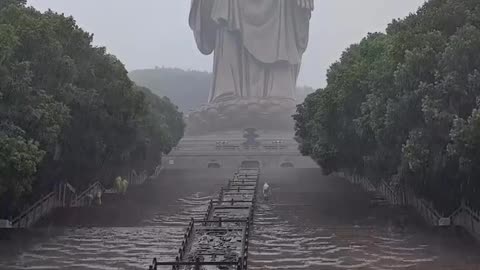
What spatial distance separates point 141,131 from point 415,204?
847cm

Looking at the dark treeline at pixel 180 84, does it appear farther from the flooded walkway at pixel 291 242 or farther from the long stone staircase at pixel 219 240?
the long stone staircase at pixel 219 240

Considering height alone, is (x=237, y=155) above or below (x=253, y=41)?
below

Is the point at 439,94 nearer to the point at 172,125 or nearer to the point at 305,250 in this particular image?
the point at 305,250

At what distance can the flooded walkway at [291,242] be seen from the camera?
11.0m

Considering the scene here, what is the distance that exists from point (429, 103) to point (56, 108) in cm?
691

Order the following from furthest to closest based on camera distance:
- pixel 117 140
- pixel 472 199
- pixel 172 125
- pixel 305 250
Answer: pixel 172 125 → pixel 117 140 → pixel 472 199 → pixel 305 250

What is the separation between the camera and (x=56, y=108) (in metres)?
13.6

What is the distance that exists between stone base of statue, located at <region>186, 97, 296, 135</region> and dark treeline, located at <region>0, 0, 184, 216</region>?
62.7ft

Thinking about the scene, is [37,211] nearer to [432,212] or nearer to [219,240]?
[219,240]

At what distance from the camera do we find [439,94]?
1262cm

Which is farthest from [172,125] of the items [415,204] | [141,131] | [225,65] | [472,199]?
[472,199]

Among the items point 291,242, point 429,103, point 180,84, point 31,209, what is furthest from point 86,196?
point 180,84

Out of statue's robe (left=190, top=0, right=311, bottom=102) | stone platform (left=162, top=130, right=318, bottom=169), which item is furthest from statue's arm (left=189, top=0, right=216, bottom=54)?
stone platform (left=162, top=130, right=318, bottom=169)

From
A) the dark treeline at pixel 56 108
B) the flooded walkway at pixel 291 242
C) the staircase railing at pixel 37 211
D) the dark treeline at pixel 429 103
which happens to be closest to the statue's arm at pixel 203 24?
the dark treeline at pixel 56 108
